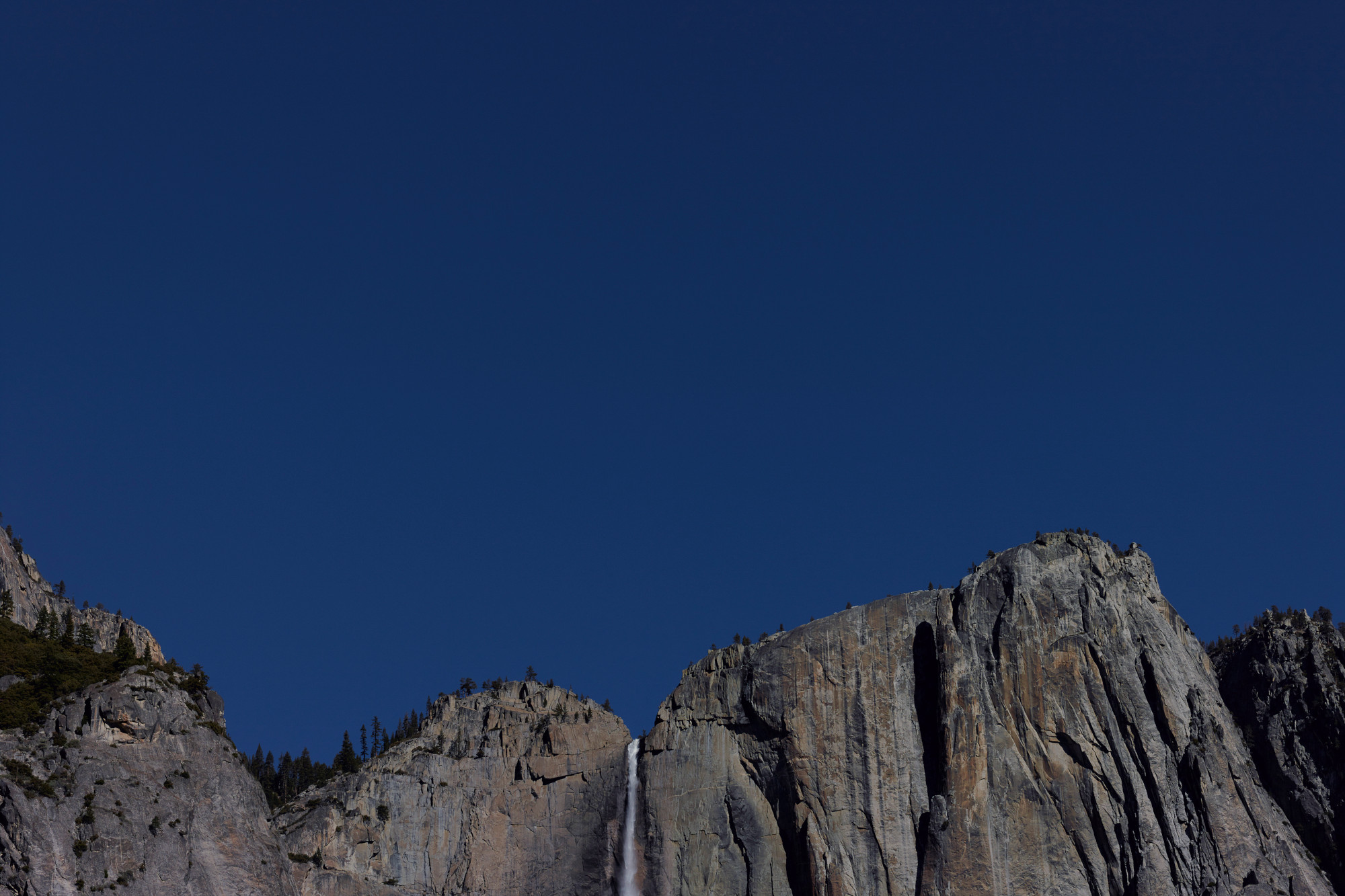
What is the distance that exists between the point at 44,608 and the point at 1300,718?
303ft

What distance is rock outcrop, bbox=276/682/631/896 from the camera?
349 ft

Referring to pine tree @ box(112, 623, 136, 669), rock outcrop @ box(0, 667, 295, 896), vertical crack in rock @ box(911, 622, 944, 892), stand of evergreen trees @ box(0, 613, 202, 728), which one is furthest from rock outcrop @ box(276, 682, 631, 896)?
vertical crack in rock @ box(911, 622, 944, 892)

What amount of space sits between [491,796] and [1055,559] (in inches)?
1712

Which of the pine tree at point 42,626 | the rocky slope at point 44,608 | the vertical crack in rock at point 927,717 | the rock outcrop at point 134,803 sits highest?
the rocky slope at point 44,608

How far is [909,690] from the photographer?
346 ft

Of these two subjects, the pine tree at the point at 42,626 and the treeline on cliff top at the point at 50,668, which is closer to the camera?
the treeline on cliff top at the point at 50,668

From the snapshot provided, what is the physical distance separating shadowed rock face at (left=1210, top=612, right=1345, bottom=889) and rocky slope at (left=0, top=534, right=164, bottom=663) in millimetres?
79685

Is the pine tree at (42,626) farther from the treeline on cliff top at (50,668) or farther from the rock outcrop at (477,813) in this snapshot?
the rock outcrop at (477,813)

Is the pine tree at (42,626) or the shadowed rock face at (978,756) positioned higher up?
the pine tree at (42,626)

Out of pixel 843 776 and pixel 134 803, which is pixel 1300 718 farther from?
pixel 134 803

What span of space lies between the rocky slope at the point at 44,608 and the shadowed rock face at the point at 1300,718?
79685 millimetres

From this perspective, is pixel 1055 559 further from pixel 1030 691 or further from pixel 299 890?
pixel 299 890

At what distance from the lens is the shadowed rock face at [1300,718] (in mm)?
97250

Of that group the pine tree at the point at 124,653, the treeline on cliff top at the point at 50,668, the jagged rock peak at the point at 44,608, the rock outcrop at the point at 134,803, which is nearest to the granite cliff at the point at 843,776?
the rock outcrop at the point at 134,803
